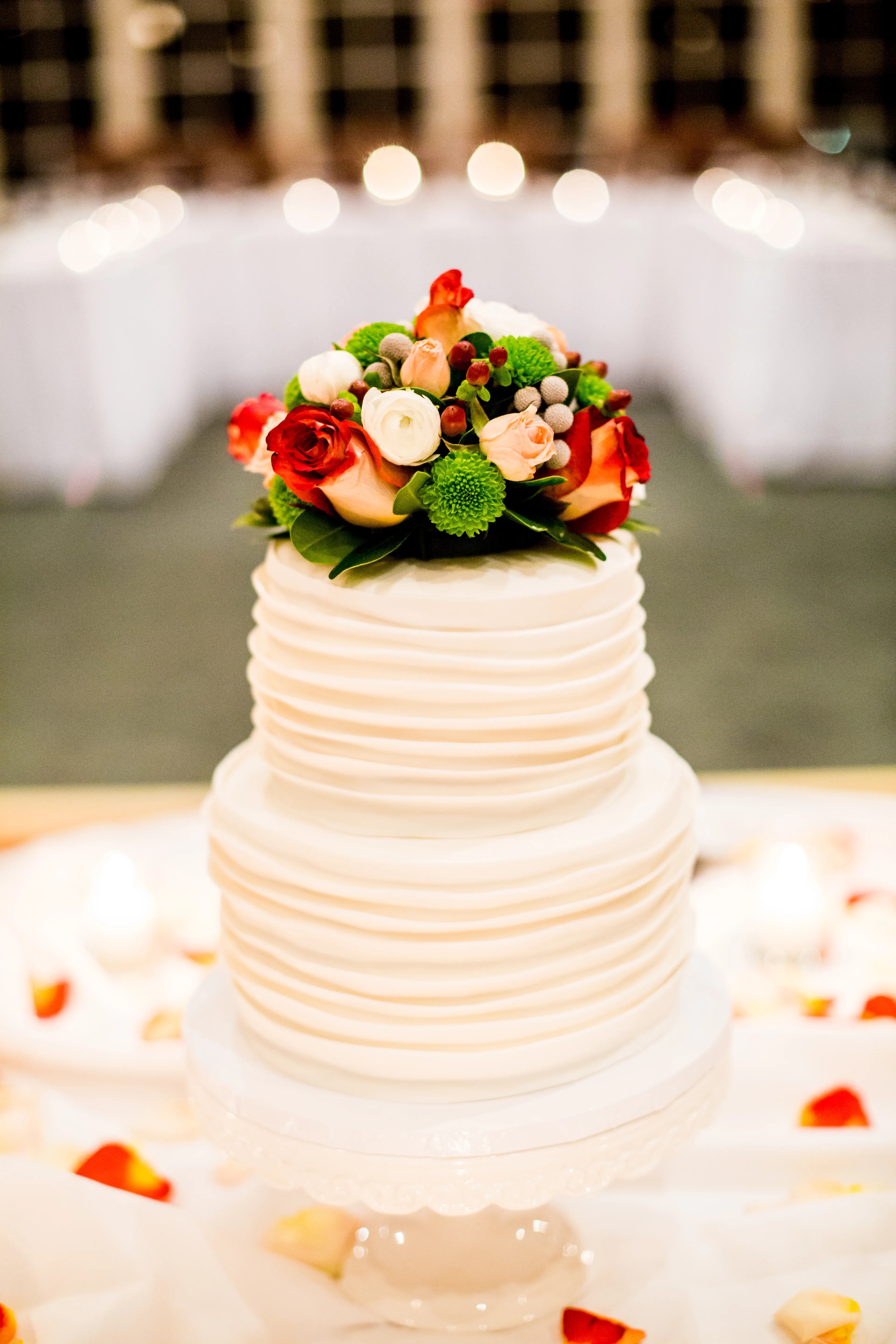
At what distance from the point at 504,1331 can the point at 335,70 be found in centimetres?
1206

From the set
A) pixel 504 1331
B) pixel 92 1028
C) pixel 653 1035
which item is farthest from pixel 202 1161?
pixel 653 1035

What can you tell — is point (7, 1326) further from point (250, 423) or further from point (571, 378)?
point (571, 378)

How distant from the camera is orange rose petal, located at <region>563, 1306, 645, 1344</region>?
167 cm

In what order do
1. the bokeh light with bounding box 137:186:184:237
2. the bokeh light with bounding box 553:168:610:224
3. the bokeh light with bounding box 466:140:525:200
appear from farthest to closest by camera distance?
the bokeh light with bounding box 466:140:525:200 → the bokeh light with bounding box 553:168:610:224 → the bokeh light with bounding box 137:186:184:237

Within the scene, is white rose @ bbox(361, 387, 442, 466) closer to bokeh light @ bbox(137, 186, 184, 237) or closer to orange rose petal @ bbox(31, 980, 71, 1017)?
orange rose petal @ bbox(31, 980, 71, 1017)

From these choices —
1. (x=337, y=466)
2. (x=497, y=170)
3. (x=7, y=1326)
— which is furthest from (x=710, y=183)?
(x=7, y=1326)

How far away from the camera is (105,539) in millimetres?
5980

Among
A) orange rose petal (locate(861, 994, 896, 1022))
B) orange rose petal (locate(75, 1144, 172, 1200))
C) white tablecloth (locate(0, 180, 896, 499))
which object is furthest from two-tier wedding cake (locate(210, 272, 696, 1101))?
white tablecloth (locate(0, 180, 896, 499))

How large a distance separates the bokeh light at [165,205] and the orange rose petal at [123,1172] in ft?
21.3

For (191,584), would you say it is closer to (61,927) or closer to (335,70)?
(61,927)

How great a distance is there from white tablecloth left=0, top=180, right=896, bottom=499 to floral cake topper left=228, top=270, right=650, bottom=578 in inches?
203

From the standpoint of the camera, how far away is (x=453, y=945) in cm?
142

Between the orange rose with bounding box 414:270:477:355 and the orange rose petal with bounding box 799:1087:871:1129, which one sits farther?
the orange rose petal with bounding box 799:1087:871:1129

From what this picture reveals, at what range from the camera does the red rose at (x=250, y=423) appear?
155 centimetres
